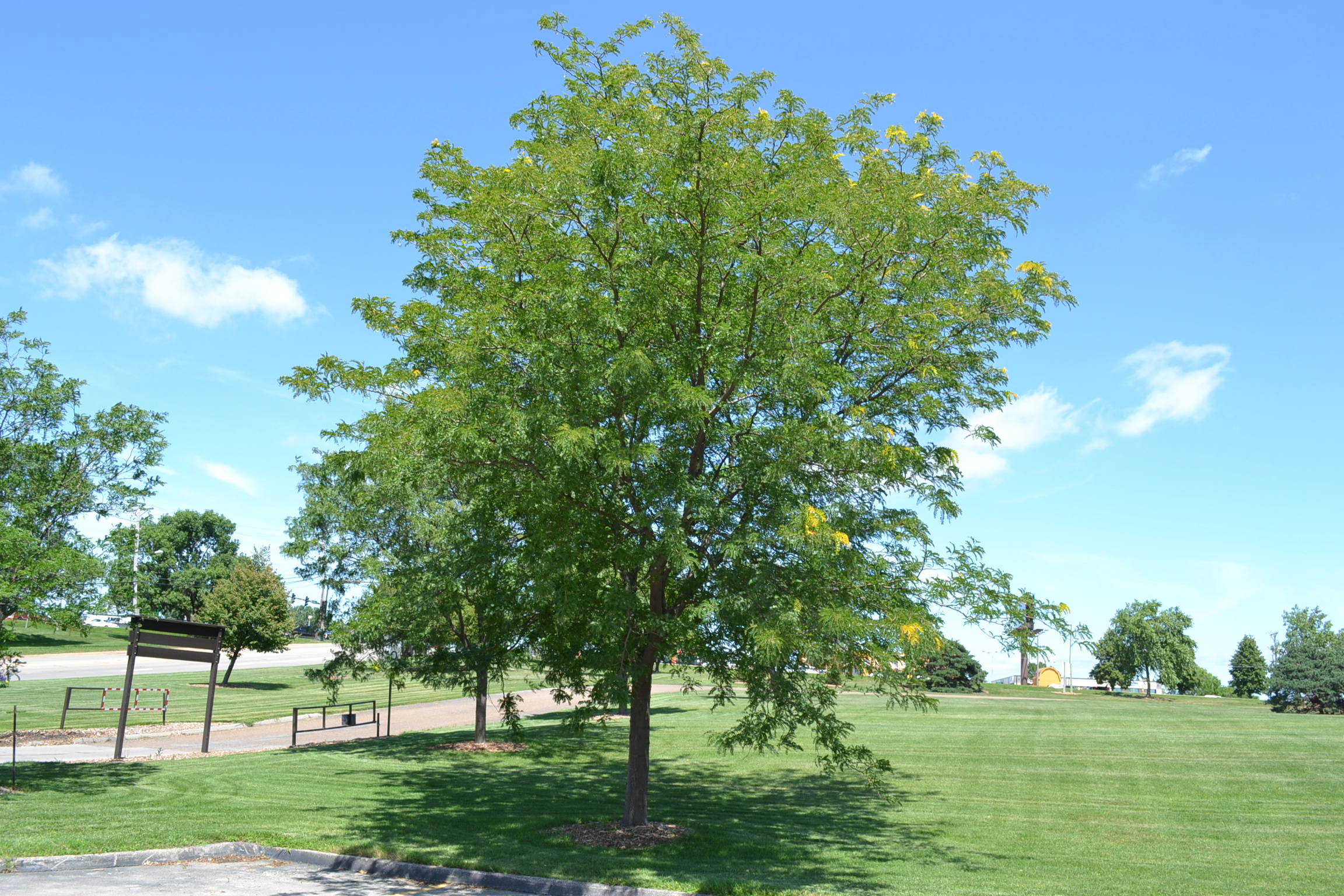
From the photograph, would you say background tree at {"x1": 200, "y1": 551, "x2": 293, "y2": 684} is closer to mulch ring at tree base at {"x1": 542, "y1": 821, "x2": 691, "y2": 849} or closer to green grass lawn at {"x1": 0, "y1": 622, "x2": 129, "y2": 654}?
green grass lawn at {"x1": 0, "y1": 622, "x2": 129, "y2": 654}

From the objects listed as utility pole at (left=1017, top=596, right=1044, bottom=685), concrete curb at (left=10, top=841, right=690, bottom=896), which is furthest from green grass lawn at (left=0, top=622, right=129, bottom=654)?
utility pole at (left=1017, top=596, right=1044, bottom=685)

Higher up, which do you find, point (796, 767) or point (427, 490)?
point (427, 490)

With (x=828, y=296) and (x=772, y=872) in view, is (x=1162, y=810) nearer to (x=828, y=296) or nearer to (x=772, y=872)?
(x=772, y=872)

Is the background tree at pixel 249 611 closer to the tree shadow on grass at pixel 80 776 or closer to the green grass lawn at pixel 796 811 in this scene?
the green grass lawn at pixel 796 811

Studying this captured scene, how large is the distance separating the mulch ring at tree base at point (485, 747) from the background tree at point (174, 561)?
25.2ft

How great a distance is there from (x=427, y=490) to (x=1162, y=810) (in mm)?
15519

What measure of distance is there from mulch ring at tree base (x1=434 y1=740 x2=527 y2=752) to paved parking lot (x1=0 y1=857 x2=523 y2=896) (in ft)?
37.7

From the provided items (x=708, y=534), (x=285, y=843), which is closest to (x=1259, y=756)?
(x=708, y=534)

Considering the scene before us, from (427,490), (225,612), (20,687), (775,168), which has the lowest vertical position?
(20,687)

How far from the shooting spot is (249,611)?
44000mm

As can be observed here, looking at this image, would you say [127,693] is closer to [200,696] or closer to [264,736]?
[264,736]

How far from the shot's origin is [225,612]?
4372 cm

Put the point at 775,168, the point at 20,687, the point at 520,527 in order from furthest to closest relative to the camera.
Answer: the point at 20,687 → the point at 520,527 → the point at 775,168

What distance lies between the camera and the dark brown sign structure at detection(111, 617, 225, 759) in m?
19.5
